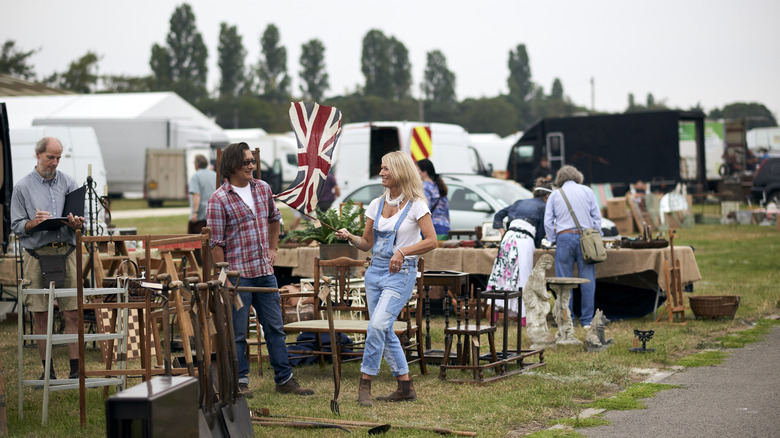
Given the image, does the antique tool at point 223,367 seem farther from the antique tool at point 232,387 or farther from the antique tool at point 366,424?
the antique tool at point 366,424

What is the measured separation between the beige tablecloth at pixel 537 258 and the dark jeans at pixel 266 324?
2.87 m

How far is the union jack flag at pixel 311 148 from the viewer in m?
7.12

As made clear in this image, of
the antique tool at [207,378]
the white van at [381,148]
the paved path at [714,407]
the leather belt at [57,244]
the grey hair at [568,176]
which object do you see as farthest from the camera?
the white van at [381,148]

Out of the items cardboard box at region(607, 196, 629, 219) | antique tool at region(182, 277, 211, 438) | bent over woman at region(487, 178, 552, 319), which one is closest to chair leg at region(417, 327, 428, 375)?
bent over woman at region(487, 178, 552, 319)

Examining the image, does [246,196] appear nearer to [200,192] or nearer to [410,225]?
[410,225]

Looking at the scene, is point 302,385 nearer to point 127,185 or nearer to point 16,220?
point 16,220

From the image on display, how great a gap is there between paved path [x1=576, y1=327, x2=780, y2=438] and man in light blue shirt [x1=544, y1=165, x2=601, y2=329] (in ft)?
6.56

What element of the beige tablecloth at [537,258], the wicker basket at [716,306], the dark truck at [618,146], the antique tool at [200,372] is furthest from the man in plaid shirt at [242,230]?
the dark truck at [618,146]

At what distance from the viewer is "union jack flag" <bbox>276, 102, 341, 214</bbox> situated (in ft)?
23.4

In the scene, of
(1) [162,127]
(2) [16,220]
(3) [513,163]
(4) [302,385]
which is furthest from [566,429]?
(1) [162,127]

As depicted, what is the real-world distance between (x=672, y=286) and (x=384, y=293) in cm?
489

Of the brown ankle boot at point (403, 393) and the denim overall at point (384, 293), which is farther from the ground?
the denim overall at point (384, 293)

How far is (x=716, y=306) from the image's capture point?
1036 cm

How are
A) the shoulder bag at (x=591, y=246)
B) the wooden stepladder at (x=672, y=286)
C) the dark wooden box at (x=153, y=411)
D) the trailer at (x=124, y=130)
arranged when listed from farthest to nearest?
1. the trailer at (x=124, y=130)
2. the wooden stepladder at (x=672, y=286)
3. the shoulder bag at (x=591, y=246)
4. the dark wooden box at (x=153, y=411)
